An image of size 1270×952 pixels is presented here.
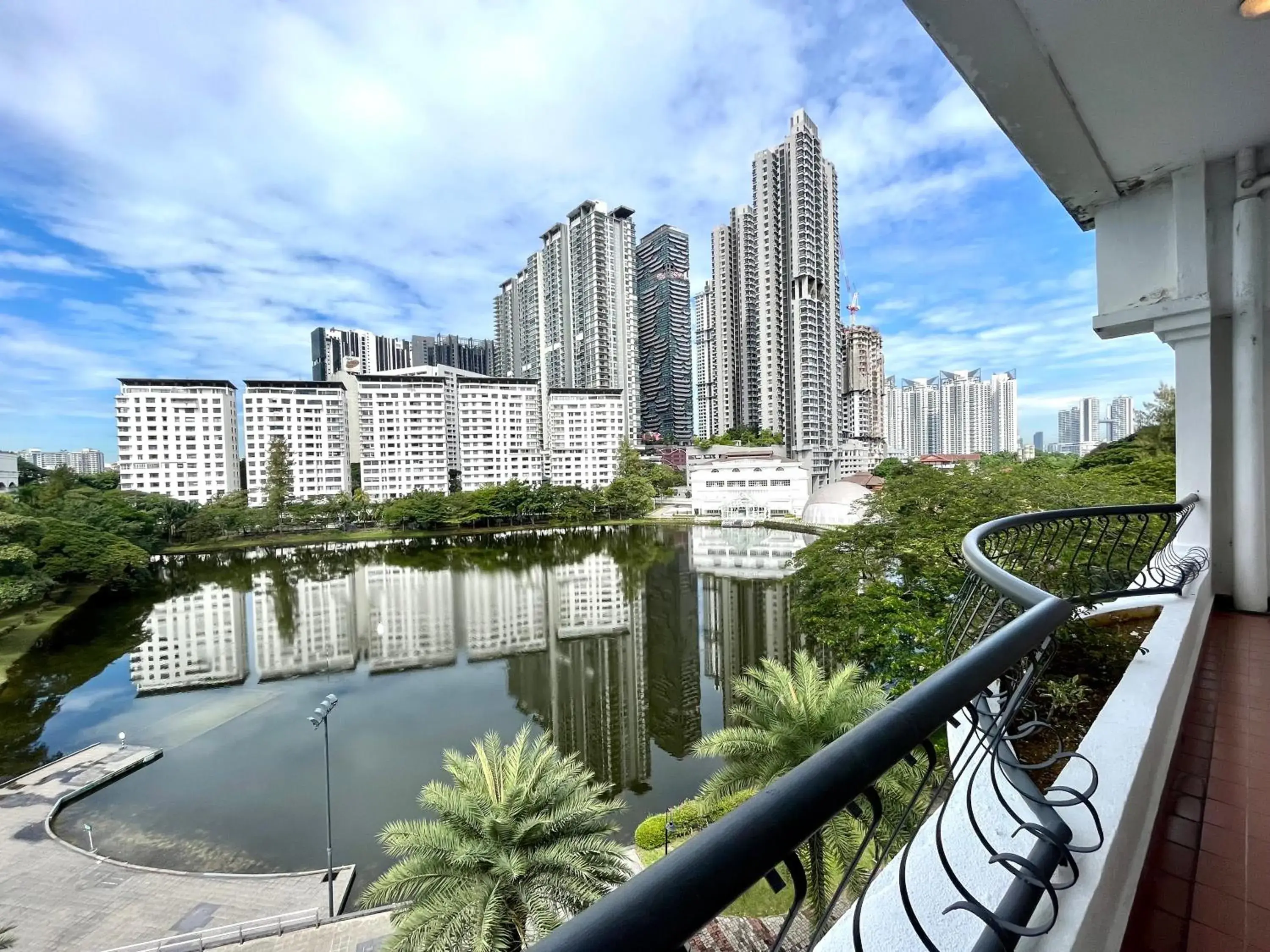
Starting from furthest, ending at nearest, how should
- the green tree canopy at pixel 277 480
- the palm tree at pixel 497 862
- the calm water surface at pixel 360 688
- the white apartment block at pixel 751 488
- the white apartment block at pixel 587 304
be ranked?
the white apartment block at pixel 587 304 < the white apartment block at pixel 751 488 < the green tree canopy at pixel 277 480 < the calm water surface at pixel 360 688 < the palm tree at pixel 497 862

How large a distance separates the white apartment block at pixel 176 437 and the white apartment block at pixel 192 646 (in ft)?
74.0

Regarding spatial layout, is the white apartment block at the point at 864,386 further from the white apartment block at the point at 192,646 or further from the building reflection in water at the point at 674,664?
the white apartment block at the point at 192,646

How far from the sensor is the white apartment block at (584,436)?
47406 mm

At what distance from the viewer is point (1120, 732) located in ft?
4.85

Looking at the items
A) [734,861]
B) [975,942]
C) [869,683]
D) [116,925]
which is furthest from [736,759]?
[116,925]

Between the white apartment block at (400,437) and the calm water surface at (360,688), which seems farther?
the white apartment block at (400,437)

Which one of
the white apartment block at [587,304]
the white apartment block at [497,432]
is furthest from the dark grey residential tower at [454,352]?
the white apartment block at [497,432]

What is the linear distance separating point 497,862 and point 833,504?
102 ft

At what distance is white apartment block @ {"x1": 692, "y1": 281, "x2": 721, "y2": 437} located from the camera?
207 ft

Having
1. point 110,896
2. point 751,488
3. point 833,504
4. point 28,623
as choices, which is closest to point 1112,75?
point 110,896

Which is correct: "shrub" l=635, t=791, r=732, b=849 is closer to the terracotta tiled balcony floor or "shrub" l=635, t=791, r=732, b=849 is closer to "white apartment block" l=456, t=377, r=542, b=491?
the terracotta tiled balcony floor

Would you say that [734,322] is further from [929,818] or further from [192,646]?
[929,818]

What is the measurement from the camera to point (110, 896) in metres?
7.12

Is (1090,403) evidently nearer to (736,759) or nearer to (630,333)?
(630,333)
